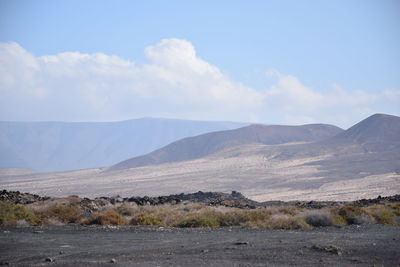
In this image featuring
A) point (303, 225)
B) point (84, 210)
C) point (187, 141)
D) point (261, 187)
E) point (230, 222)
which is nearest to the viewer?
point (303, 225)

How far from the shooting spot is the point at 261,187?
73.8 meters

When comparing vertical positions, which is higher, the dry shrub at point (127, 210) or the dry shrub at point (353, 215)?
the dry shrub at point (127, 210)

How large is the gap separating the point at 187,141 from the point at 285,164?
57965mm

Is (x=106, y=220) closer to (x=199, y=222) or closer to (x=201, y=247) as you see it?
(x=199, y=222)

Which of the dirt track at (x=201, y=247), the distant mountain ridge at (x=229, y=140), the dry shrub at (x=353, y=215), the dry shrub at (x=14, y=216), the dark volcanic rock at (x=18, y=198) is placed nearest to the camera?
the dirt track at (x=201, y=247)

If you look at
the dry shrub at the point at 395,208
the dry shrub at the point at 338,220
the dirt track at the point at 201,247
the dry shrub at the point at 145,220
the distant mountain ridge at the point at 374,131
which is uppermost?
the distant mountain ridge at the point at 374,131

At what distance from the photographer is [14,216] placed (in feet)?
68.9

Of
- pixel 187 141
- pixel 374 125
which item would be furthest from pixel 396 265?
pixel 187 141

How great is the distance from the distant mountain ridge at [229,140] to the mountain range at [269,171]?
0.28 m

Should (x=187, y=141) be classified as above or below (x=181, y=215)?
above

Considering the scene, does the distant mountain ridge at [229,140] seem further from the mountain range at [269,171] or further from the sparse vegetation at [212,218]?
the sparse vegetation at [212,218]

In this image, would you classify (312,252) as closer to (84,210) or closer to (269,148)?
(84,210)

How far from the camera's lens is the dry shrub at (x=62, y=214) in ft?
74.3

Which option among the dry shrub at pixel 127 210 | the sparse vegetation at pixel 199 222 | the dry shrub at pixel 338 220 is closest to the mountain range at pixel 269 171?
the dry shrub at pixel 127 210
